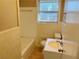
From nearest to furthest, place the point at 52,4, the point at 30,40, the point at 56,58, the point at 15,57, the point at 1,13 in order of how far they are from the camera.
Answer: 1. the point at 1,13
2. the point at 15,57
3. the point at 56,58
4. the point at 30,40
5. the point at 52,4

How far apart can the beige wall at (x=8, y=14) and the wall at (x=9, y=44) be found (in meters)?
0.07

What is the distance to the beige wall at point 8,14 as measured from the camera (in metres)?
1.30

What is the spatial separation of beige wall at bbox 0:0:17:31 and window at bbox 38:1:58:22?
9.85 feet

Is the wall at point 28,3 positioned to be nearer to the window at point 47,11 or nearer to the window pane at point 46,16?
the window at point 47,11

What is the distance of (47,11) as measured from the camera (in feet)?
14.9

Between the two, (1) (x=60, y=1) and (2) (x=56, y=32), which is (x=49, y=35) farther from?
(1) (x=60, y=1)

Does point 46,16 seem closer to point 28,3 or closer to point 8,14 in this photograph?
point 28,3

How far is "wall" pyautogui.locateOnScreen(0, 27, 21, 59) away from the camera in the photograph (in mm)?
1296

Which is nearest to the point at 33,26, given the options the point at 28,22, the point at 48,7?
the point at 28,22

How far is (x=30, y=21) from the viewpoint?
14.3 ft

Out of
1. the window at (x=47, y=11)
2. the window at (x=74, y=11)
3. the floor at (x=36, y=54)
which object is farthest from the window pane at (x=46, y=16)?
the window at (x=74, y=11)

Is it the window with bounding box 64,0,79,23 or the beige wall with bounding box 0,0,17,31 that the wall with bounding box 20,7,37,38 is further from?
the window with bounding box 64,0,79,23

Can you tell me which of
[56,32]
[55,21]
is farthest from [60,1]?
[56,32]

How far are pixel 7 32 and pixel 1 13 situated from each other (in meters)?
0.22
